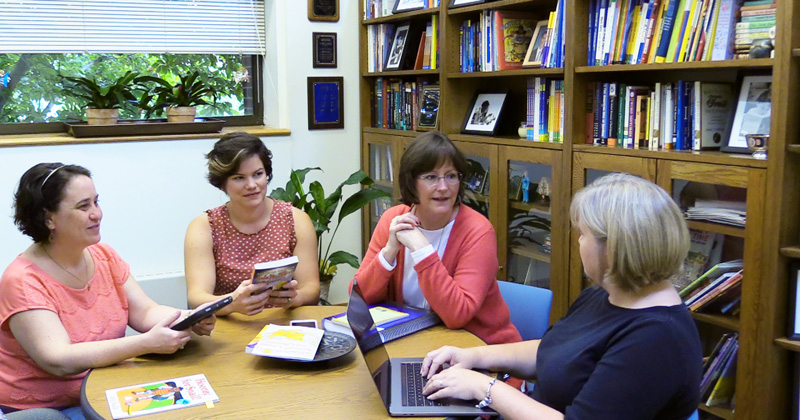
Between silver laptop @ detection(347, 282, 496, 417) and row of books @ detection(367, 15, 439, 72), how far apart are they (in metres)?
2.34

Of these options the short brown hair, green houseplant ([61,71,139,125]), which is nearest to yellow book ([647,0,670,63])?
the short brown hair

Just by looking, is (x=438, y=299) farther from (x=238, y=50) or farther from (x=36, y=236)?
(x=238, y=50)

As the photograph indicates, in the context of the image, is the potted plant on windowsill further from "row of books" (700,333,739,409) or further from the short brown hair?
"row of books" (700,333,739,409)

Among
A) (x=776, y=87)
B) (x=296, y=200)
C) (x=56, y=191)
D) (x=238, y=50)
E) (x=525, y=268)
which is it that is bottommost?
(x=525, y=268)

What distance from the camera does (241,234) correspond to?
2.51m

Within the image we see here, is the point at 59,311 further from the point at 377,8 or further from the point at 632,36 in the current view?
the point at 377,8

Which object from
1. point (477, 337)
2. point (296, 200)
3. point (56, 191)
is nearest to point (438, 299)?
point (477, 337)

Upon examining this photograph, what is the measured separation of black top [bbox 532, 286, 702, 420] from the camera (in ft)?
4.49

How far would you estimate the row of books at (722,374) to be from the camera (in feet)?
8.19

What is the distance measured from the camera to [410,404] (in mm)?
1587

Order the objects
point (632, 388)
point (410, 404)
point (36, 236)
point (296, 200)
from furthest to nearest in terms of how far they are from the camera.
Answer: point (296, 200), point (36, 236), point (410, 404), point (632, 388)

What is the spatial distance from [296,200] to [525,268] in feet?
4.08

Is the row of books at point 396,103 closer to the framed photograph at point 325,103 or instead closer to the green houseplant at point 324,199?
the framed photograph at point 325,103

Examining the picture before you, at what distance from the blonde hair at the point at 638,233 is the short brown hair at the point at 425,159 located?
86cm
